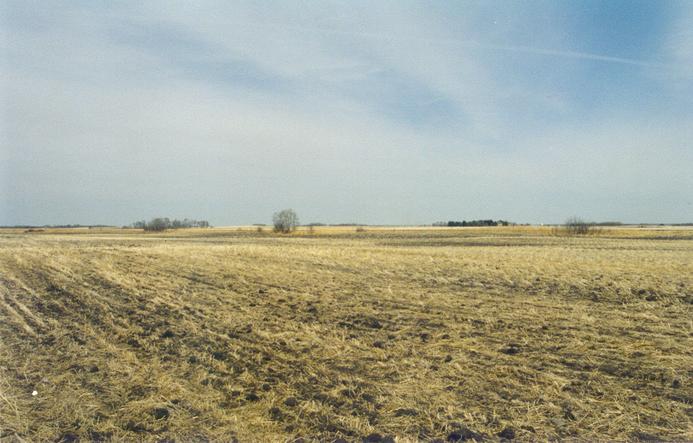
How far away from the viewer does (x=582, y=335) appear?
890cm

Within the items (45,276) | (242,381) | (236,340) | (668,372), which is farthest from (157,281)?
(668,372)

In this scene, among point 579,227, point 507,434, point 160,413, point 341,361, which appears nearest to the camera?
point 507,434

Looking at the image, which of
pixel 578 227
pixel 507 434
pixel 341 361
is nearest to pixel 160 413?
pixel 341 361

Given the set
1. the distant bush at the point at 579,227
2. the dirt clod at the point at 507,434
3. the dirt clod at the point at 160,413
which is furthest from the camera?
the distant bush at the point at 579,227

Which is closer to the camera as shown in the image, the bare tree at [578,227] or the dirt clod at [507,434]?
the dirt clod at [507,434]

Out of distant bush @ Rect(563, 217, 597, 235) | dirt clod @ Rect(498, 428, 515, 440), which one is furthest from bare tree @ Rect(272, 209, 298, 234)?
dirt clod @ Rect(498, 428, 515, 440)

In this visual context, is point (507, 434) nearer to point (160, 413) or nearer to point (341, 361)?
point (341, 361)

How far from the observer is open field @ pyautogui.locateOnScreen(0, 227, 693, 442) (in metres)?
5.54

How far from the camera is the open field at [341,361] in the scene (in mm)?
5543

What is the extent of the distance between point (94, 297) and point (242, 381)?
305 inches

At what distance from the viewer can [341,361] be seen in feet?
24.5

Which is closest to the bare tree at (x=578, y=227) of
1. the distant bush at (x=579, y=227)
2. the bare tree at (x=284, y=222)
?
the distant bush at (x=579, y=227)

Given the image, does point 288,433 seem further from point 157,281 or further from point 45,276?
point 45,276

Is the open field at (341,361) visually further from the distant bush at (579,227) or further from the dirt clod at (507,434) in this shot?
the distant bush at (579,227)
